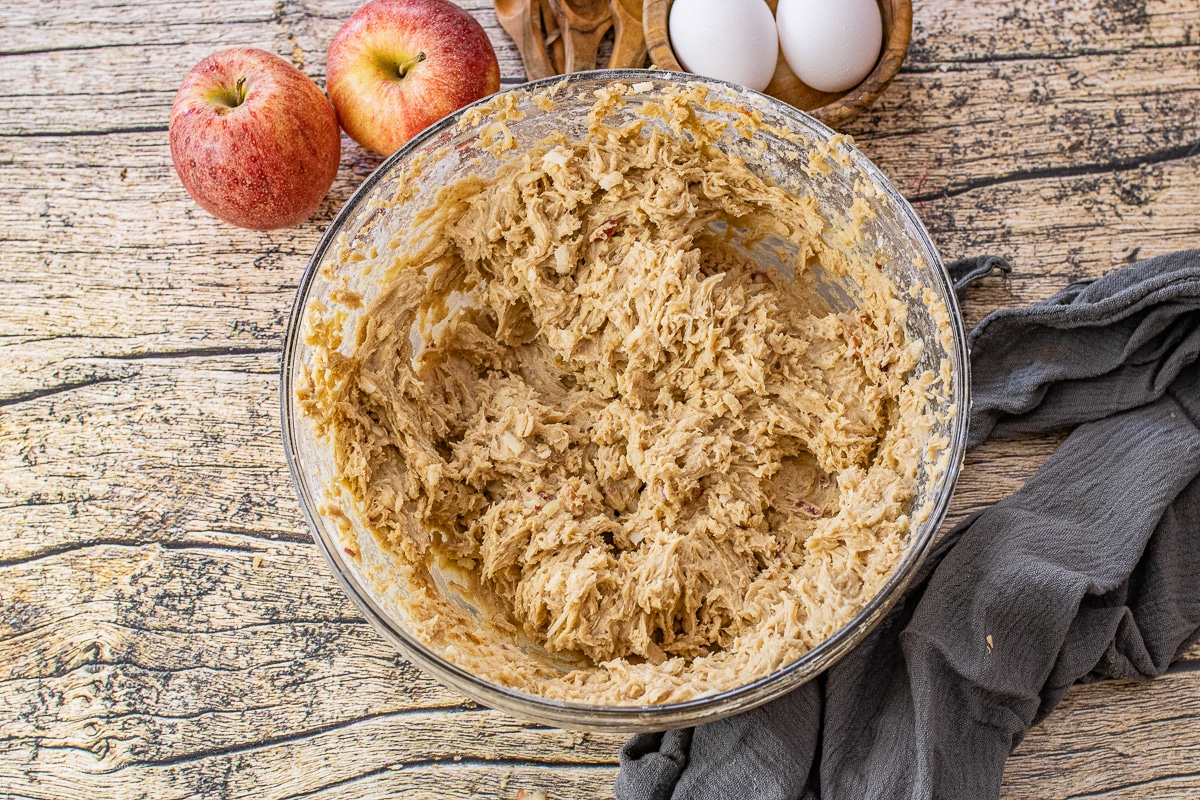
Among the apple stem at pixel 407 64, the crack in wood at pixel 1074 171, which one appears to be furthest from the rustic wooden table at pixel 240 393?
the apple stem at pixel 407 64

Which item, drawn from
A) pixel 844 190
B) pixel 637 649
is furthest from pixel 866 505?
pixel 844 190

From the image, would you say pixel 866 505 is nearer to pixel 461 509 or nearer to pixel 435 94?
pixel 461 509

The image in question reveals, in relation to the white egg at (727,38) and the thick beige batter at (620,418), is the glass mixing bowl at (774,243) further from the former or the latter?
the white egg at (727,38)

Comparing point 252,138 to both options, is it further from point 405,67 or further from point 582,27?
point 582,27

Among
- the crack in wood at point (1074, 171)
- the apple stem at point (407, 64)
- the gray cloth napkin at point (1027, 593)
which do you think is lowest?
the gray cloth napkin at point (1027, 593)

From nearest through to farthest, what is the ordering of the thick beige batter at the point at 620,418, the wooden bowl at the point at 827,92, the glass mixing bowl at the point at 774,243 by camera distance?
the glass mixing bowl at the point at 774,243 → the thick beige batter at the point at 620,418 → the wooden bowl at the point at 827,92
